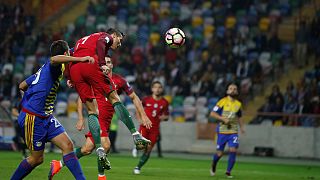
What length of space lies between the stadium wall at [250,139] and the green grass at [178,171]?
4.39 m

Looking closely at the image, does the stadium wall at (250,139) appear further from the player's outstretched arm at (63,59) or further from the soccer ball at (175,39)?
the player's outstretched arm at (63,59)

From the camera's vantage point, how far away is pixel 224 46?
3372 centimetres

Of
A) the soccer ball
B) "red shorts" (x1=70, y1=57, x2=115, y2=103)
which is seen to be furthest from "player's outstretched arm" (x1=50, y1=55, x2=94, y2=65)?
the soccer ball

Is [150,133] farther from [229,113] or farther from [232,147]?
[232,147]

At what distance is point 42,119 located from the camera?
477 inches

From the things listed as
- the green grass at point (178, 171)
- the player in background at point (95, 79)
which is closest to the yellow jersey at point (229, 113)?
the green grass at point (178, 171)

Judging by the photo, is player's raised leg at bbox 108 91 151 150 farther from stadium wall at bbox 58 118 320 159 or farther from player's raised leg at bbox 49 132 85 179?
stadium wall at bbox 58 118 320 159

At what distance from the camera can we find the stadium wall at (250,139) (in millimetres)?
29453

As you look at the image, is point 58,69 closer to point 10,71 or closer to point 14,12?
point 10,71

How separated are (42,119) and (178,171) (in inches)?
332

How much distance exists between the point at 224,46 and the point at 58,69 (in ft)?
72.0

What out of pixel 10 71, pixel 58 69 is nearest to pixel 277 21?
pixel 10 71

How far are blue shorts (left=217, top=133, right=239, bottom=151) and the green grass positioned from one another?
0.69 m

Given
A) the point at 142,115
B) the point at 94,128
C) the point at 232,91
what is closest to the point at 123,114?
the point at 94,128
